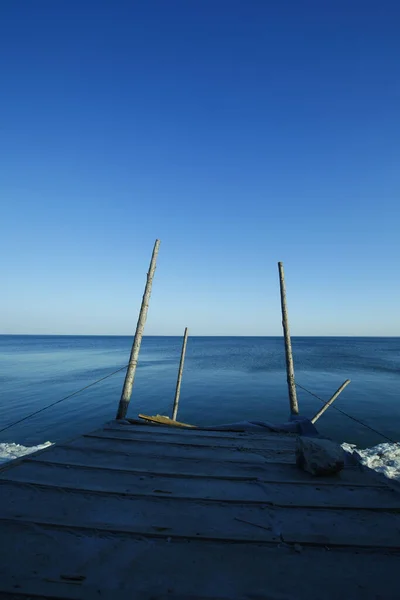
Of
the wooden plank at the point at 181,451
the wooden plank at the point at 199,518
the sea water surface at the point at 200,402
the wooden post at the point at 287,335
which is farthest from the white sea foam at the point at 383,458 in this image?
the wooden plank at the point at 199,518

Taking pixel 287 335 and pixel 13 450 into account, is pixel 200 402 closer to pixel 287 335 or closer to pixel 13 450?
pixel 13 450

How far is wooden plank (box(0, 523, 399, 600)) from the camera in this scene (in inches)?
79.5

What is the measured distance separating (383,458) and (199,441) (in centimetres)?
1039

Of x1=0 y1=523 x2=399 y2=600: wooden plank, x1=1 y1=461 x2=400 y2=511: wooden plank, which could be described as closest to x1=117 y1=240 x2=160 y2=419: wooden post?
x1=1 y1=461 x2=400 y2=511: wooden plank

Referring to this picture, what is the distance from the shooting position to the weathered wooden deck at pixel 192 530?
6.86 feet

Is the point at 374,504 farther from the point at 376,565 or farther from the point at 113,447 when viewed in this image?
the point at 113,447

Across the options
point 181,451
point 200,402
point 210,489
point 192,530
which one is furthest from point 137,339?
point 200,402

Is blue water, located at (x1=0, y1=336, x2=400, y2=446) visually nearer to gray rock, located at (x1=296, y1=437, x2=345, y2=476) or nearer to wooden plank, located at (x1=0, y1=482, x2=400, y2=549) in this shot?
wooden plank, located at (x1=0, y1=482, x2=400, y2=549)

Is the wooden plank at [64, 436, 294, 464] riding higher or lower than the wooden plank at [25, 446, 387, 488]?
lower

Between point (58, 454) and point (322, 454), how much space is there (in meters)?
4.40

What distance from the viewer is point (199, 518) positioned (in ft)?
9.82

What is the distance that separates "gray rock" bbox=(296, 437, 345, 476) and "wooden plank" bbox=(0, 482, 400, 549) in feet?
3.09

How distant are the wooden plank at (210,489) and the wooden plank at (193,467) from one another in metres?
0.16

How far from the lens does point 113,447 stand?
209 inches
